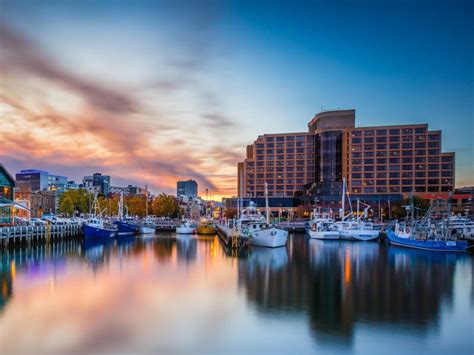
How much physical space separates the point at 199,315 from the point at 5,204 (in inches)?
1791

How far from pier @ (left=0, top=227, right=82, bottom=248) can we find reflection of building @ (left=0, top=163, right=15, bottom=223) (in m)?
6.92

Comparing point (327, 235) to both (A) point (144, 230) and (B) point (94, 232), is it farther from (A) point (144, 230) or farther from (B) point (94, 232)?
(B) point (94, 232)

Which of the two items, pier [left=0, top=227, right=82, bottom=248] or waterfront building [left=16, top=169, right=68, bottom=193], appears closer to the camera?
pier [left=0, top=227, right=82, bottom=248]

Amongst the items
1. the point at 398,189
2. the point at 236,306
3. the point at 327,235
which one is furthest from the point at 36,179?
the point at 236,306

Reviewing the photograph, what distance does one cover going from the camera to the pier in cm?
4191

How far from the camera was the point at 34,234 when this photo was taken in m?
47.8

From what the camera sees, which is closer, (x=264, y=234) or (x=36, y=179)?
(x=264, y=234)

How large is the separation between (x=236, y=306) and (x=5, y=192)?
54.5 meters

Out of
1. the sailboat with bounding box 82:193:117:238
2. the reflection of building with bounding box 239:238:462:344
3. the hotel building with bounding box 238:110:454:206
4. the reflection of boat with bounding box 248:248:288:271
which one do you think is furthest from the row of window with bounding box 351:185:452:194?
the sailboat with bounding box 82:193:117:238

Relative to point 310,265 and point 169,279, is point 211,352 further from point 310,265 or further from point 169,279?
point 310,265

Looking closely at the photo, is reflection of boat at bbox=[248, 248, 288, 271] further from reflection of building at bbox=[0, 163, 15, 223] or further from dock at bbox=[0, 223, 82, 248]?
reflection of building at bbox=[0, 163, 15, 223]

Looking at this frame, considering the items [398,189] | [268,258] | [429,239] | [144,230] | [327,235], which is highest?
[398,189]

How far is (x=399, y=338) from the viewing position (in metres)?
15.3

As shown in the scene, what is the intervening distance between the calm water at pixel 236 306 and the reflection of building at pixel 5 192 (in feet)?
72.0
